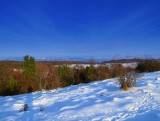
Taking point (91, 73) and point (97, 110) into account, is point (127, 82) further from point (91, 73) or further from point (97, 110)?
point (91, 73)

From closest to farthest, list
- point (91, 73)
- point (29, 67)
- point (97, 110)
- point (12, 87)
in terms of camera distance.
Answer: point (97, 110) < point (12, 87) < point (91, 73) < point (29, 67)

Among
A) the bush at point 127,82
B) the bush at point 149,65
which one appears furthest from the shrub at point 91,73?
the bush at point 127,82

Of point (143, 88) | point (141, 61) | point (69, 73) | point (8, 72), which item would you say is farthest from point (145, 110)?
point (69, 73)

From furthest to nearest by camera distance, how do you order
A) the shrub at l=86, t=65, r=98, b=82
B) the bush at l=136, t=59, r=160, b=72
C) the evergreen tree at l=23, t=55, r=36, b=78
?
the evergreen tree at l=23, t=55, r=36, b=78
the shrub at l=86, t=65, r=98, b=82
the bush at l=136, t=59, r=160, b=72

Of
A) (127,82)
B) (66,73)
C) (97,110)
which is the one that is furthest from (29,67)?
(97,110)

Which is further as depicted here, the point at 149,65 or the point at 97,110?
the point at 149,65

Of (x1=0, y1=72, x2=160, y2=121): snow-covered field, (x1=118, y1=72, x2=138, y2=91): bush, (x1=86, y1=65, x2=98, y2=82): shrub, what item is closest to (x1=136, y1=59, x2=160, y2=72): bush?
(x1=86, y1=65, x2=98, y2=82): shrub

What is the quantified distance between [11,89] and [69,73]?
11.7 metres

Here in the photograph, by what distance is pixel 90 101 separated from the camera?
30.3ft

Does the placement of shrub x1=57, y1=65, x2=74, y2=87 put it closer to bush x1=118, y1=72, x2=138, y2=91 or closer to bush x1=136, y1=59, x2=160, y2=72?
bush x1=136, y1=59, x2=160, y2=72

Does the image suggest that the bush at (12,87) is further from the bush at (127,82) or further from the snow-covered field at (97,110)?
the bush at (127,82)

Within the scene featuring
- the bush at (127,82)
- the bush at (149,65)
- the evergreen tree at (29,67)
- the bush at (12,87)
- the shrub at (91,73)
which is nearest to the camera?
the bush at (127,82)

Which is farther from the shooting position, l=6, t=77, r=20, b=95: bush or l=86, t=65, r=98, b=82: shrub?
l=86, t=65, r=98, b=82: shrub

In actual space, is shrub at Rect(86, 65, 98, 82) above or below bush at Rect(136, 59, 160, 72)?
below
